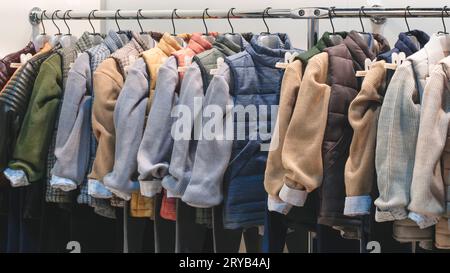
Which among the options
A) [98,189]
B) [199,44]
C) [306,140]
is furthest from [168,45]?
[306,140]

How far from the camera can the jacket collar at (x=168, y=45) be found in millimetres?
2385

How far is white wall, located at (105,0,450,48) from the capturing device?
2876 mm

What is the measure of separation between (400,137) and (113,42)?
1.09 m

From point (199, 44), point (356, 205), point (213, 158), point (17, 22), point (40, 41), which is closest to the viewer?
point (356, 205)

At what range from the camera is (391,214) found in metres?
1.88

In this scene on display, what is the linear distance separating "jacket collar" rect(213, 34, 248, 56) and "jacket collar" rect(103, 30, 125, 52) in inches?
14.2

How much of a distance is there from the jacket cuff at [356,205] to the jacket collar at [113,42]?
1.01 m

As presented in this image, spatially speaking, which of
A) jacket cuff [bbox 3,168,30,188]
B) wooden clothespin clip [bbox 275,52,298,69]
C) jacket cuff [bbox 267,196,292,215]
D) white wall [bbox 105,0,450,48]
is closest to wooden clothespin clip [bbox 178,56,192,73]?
wooden clothespin clip [bbox 275,52,298,69]

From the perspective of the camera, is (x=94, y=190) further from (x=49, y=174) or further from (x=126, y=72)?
(x=126, y=72)

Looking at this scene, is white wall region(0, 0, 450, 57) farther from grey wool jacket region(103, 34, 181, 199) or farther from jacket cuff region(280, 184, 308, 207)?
jacket cuff region(280, 184, 308, 207)

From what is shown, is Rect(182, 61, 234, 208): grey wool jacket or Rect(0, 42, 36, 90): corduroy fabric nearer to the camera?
Rect(182, 61, 234, 208): grey wool jacket

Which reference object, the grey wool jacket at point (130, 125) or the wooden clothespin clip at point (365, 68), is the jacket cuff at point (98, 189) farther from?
the wooden clothespin clip at point (365, 68)

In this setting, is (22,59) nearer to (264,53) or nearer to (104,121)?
(104,121)

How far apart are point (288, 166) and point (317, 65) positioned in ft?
1.00
